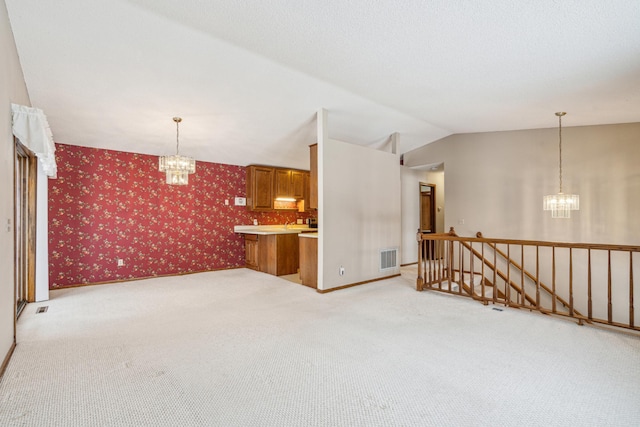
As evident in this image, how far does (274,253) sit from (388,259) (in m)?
2.23

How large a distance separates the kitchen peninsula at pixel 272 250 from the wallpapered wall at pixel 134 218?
0.35 meters

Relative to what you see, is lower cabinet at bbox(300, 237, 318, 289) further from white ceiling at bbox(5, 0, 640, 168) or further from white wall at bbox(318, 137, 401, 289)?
white ceiling at bbox(5, 0, 640, 168)

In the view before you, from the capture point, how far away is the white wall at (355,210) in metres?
4.70

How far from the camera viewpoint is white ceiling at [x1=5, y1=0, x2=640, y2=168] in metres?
2.42

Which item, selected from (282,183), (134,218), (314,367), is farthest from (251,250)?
(314,367)

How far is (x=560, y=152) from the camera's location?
538 centimetres

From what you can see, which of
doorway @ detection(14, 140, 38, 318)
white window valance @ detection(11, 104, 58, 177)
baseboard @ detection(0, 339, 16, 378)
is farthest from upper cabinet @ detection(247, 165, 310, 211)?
baseboard @ detection(0, 339, 16, 378)

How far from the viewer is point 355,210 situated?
513cm

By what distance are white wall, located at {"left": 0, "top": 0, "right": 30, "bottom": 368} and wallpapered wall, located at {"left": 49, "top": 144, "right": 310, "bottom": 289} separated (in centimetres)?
259

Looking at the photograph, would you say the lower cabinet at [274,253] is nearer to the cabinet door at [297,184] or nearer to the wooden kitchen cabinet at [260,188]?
the wooden kitchen cabinet at [260,188]

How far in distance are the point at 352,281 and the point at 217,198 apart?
3.44 meters

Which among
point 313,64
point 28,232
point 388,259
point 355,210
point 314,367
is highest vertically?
point 313,64

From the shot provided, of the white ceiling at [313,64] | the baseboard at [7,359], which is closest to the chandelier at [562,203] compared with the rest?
the white ceiling at [313,64]

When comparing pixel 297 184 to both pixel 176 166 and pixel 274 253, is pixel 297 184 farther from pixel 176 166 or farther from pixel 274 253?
pixel 176 166
